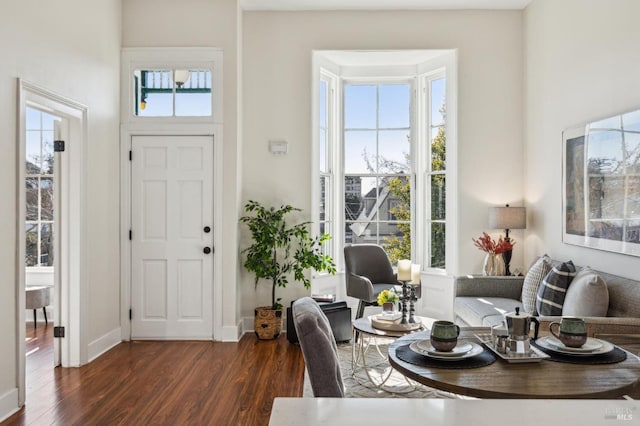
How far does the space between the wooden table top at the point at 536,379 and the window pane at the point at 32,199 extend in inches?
204

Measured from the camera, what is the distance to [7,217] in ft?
10.5

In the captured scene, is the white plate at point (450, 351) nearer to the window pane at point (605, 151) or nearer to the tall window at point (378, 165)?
the window pane at point (605, 151)

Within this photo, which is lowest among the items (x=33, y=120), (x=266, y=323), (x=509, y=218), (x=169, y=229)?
(x=266, y=323)

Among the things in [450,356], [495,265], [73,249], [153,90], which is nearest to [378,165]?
[495,265]

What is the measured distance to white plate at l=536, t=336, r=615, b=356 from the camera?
1.88 meters

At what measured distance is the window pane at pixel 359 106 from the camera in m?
6.00

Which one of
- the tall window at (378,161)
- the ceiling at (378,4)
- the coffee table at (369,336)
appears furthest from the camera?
the tall window at (378,161)

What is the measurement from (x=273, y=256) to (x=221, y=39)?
221 cm

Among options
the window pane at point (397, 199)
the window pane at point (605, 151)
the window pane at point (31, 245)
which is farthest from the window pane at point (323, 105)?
the window pane at point (31, 245)

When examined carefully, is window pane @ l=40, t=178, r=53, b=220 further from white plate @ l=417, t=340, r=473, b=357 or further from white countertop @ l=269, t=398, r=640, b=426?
white countertop @ l=269, t=398, r=640, b=426

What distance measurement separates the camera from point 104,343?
4.56 meters

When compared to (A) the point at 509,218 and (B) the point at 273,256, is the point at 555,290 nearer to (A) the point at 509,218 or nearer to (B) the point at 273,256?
(A) the point at 509,218

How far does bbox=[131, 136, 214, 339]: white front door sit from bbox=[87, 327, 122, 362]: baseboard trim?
7.2 inches

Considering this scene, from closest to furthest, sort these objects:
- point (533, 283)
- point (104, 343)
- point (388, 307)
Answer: point (388, 307), point (533, 283), point (104, 343)
